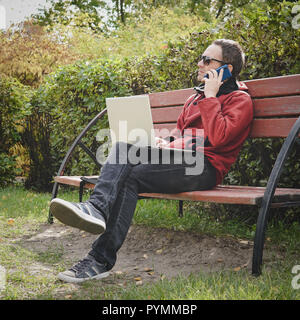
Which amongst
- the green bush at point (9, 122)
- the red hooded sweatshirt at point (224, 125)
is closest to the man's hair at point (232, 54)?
the red hooded sweatshirt at point (224, 125)

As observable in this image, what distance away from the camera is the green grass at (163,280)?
2341mm

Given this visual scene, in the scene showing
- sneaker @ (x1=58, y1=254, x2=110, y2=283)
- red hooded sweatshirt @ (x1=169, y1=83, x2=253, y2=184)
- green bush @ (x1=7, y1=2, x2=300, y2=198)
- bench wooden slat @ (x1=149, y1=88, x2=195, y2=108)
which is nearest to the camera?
sneaker @ (x1=58, y1=254, x2=110, y2=283)

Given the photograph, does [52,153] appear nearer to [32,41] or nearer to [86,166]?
[86,166]

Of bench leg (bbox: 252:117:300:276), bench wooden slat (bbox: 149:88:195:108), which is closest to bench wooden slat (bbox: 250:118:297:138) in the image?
bench leg (bbox: 252:117:300:276)

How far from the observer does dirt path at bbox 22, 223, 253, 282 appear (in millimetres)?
3021

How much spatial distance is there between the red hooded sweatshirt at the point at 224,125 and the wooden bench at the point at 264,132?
13cm

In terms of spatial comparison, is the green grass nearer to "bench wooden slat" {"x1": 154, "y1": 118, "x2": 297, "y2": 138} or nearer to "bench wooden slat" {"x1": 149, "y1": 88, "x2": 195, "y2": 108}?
"bench wooden slat" {"x1": 154, "y1": 118, "x2": 297, "y2": 138}

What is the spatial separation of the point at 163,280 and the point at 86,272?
18.3 inches

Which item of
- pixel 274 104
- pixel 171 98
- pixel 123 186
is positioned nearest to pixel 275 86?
pixel 274 104

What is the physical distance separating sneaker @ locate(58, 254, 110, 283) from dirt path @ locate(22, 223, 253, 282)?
0.86 feet

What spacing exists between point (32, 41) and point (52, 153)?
542cm

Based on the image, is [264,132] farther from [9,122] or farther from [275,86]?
[9,122]

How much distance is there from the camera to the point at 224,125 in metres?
2.96

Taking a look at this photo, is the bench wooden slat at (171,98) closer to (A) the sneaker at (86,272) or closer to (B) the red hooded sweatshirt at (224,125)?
(B) the red hooded sweatshirt at (224,125)
